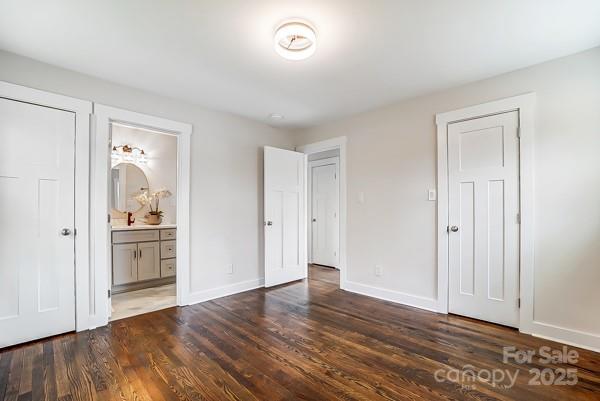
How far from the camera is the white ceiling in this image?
1794mm

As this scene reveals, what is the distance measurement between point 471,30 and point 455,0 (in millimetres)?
395

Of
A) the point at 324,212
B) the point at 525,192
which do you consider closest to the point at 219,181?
the point at 324,212

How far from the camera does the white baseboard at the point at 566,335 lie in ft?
7.36

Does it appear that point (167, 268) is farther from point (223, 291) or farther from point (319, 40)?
point (319, 40)

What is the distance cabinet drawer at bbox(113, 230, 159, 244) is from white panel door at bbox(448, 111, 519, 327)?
12.7ft

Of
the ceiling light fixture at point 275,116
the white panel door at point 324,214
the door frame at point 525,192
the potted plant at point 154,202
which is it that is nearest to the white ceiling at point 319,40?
the door frame at point 525,192

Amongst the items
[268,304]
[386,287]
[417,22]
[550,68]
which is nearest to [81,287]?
[268,304]

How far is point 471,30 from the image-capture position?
2.01 m

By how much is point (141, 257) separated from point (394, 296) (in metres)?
3.41

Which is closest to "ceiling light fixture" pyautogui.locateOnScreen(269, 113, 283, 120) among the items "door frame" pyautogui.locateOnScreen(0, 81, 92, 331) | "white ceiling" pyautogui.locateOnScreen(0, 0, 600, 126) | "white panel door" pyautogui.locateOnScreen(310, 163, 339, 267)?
"white ceiling" pyautogui.locateOnScreen(0, 0, 600, 126)

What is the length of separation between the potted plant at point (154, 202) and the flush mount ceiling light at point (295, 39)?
3.36 meters

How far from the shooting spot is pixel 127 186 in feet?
14.4

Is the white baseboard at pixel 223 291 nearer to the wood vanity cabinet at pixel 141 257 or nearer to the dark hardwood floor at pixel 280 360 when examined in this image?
the dark hardwood floor at pixel 280 360

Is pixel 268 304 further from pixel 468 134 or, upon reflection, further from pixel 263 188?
pixel 468 134
